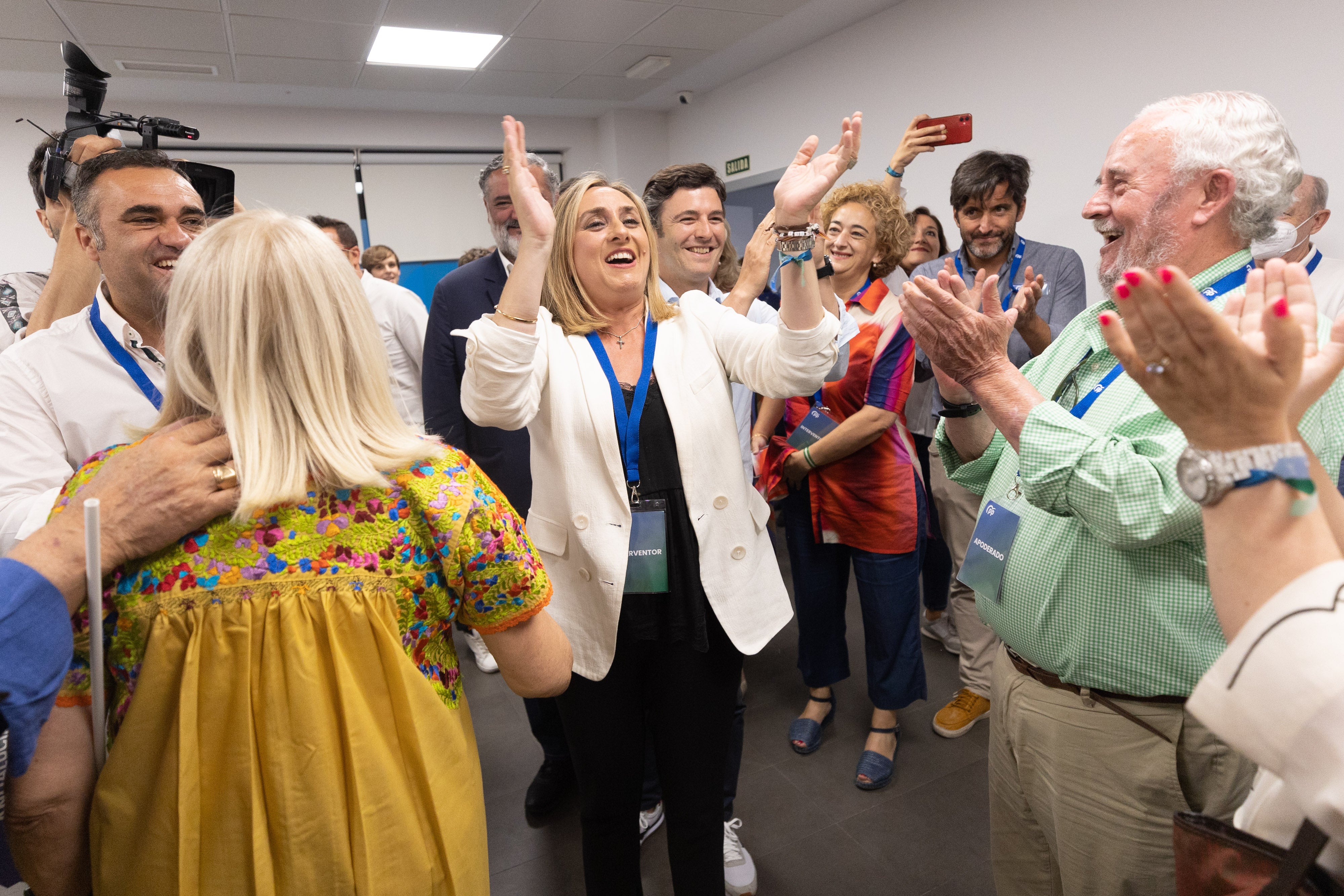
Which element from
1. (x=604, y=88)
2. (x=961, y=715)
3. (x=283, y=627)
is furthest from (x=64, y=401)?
(x=604, y=88)

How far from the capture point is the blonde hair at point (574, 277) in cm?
164

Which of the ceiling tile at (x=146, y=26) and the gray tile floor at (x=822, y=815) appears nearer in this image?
the gray tile floor at (x=822, y=815)

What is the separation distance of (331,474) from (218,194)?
1439 mm

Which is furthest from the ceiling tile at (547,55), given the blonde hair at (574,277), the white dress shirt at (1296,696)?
the white dress shirt at (1296,696)

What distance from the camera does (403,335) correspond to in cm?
314

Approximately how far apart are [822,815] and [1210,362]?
1991mm

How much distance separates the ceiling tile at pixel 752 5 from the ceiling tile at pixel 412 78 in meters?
2.23

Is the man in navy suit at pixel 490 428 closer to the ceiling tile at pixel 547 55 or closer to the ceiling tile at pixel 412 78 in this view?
the ceiling tile at pixel 547 55

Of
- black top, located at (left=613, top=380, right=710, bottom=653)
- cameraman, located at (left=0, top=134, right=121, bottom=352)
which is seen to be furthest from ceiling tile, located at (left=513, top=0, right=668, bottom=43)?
black top, located at (left=613, top=380, right=710, bottom=653)

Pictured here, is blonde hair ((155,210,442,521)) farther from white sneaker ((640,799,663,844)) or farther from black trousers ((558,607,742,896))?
white sneaker ((640,799,663,844))

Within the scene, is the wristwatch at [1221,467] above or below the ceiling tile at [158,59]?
below

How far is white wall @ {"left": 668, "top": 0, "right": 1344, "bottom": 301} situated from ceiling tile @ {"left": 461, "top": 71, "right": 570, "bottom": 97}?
191 centimetres

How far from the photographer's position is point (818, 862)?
2037 mm

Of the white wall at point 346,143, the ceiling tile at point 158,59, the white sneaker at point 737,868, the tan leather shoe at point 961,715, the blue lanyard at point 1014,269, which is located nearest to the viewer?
the white sneaker at point 737,868
